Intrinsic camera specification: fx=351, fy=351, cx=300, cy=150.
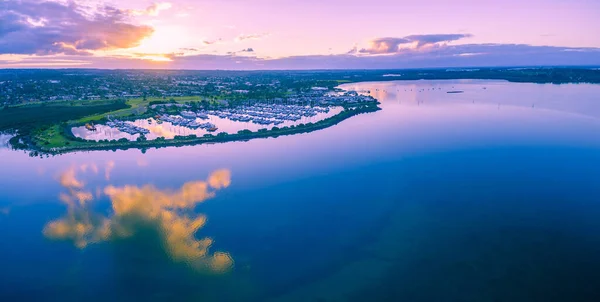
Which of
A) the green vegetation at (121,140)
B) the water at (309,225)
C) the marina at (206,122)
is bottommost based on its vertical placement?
the water at (309,225)

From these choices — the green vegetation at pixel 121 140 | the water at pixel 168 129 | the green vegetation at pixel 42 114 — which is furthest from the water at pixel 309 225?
the green vegetation at pixel 42 114

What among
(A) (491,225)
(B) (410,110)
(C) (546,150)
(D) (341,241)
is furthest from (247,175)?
(B) (410,110)

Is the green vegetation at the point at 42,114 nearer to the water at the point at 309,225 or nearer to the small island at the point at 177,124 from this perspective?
the small island at the point at 177,124

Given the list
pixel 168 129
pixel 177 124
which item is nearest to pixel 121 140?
pixel 168 129

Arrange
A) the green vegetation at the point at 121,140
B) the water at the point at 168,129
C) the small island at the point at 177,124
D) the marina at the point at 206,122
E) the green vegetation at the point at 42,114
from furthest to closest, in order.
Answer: the green vegetation at the point at 42,114
the marina at the point at 206,122
the water at the point at 168,129
the small island at the point at 177,124
the green vegetation at the point at 121,140

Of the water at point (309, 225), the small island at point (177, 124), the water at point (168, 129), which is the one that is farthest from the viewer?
the water at point (168, 129)

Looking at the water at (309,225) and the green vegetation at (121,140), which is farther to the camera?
the green vegetation at (121,140)

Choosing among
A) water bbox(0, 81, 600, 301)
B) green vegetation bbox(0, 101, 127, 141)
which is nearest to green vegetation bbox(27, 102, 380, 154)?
water bbox(0, 81, 600, 301)

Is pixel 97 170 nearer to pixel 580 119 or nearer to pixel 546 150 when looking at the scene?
pixel 546 150

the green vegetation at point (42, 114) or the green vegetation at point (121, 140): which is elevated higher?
the green vegetation at point (42, 114)
